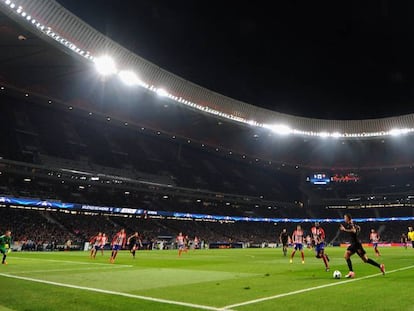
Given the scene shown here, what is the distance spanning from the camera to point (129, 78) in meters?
48.1

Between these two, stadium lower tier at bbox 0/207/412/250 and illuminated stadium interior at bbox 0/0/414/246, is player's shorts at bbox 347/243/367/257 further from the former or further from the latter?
stadium lower tier at bbox 0/207/412/250

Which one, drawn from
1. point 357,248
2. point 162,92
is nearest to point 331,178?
point 162,92

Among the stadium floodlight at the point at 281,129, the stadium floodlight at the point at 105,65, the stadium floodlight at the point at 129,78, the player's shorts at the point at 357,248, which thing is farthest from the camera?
the stadium floodlight at the point at 281,129

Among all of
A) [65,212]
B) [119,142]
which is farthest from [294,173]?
[65,212]

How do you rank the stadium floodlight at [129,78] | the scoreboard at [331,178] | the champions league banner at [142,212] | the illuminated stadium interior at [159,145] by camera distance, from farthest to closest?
1. the scoreboard at [331,178]
2. the champions league banner at [142,212]
3. the stadium floodlight at [129,78]
4. the illuminated stadium interior at [159,145]

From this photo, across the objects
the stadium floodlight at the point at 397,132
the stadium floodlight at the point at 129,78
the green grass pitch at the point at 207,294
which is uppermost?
the stadium floodlight at the point at 129,78

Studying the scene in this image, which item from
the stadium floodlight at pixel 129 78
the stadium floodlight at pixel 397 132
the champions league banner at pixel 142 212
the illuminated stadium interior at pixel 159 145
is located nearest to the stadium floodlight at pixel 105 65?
the illuminated stadium interior at pixel 159 145

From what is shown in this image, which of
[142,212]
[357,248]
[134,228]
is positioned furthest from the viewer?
[142,212]

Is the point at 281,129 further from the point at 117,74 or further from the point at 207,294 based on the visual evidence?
A: the point at 207,294

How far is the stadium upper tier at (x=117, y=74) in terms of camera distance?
35250mm

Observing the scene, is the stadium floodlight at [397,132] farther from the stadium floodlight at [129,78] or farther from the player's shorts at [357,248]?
A: the player's shorts at [357,248]

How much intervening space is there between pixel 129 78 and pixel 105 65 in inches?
177

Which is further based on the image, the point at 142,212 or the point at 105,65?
the point at 142,212

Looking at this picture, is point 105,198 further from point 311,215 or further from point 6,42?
point 311,215
